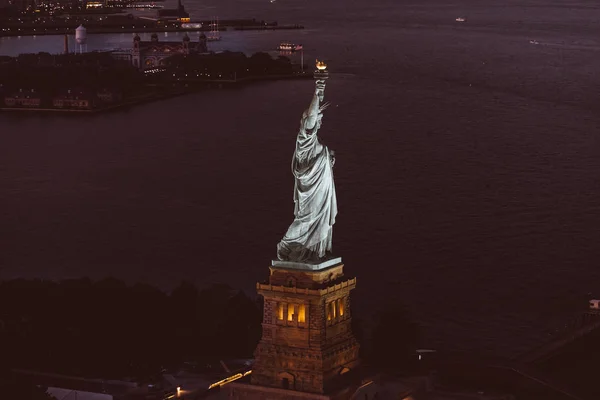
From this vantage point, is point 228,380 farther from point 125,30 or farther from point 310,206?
point 125,30

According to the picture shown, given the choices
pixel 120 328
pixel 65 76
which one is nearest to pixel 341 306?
pixel 120 328

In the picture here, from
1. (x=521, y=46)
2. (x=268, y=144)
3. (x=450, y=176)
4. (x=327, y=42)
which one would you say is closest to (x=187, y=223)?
(x=450, y=176)

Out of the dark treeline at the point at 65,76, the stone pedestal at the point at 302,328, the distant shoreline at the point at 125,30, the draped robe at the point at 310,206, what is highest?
the draped robe at the point at 310,206

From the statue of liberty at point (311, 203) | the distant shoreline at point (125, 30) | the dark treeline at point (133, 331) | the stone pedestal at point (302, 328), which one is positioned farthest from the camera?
the distant shoreline at point (125, 30)

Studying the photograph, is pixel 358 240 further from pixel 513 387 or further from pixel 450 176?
pixel 513 387

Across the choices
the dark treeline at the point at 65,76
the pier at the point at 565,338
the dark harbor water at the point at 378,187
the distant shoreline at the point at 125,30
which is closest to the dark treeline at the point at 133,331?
the pier at the point at 565,338

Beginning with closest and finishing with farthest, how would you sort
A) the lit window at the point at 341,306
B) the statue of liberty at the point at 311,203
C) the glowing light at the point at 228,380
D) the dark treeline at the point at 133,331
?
the statue of liberty at the point at 311,203 → the lit window at the point at 341,306 → the glowing light at the point at 228,380 → the dark treeline at the point at 133,331

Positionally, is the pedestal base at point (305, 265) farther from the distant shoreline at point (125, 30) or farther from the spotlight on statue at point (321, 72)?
the distant shoreline at point (125, 30)

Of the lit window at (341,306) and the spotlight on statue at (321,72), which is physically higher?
the spotlight on statue at (321,72)
